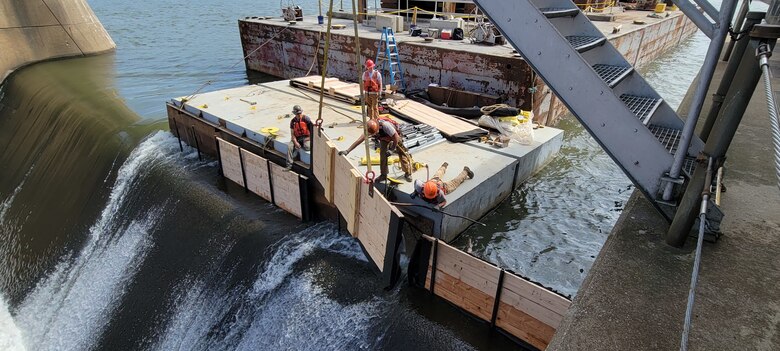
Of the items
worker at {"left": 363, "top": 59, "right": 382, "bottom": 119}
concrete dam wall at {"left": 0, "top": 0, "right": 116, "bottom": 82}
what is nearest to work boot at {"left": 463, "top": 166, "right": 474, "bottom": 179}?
worker at {"left": 363, "top": 59, "right": 382, "bottom": 119}

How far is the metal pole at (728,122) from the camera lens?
342 cm

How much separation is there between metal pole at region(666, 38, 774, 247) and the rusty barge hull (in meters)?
9.06

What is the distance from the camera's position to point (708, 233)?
163 inches

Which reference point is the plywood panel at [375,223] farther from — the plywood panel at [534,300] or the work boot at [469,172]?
the work boot at [469,172]

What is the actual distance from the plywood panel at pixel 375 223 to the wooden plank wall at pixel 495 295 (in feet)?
2.64

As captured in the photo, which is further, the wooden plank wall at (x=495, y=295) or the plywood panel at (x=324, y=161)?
the plywood panel at (x=324, y=161)

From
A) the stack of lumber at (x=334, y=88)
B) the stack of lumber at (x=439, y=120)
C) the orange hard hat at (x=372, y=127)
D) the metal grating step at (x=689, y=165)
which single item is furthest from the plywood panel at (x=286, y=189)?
the metal grating step at (x=689, y=165)

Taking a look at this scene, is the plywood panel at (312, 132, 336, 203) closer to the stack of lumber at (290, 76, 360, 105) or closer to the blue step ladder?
the stack of lumber at (290, 76, 360, 105)

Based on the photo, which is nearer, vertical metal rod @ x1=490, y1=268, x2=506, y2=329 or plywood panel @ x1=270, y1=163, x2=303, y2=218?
vertical metal rod @ x1=490, y1=268, x2=506, y2=329

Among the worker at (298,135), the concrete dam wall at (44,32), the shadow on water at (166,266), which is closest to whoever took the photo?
the shadow on water at (166,266)

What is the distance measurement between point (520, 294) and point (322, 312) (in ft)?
11.3

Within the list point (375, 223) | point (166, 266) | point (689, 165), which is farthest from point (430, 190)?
point (166, 266)

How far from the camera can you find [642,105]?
595cm

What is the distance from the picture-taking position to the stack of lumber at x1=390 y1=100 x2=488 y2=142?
10453 mm
